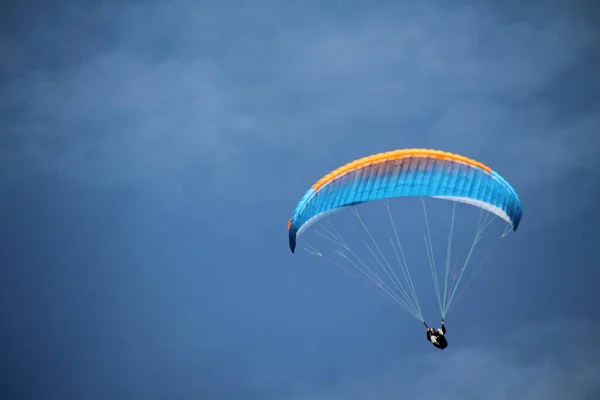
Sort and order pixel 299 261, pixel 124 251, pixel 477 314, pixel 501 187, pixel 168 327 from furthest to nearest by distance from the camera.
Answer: pixel 124 251 < pixel 168 327 < pixel 299 261 < pixel 477 314 < pixel 501 187

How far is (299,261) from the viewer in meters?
56.8

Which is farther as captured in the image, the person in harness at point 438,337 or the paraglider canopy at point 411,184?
the paraglider canopy at point 411,184

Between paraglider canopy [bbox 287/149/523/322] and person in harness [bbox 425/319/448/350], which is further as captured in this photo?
paraglider canopy [bbox 287/149/523/322]

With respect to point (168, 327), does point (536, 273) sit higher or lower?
lower

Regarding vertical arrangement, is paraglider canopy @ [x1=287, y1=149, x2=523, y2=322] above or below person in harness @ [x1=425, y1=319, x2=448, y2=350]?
above

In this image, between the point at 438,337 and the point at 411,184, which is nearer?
the point at 438,337

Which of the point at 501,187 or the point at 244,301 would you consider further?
the point at 244,301

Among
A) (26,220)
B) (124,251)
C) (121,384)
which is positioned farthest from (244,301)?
(26,220)

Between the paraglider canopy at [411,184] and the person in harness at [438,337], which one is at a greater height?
the paraglider canopy at [411,184]

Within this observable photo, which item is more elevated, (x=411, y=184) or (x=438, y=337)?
(x=411, y=184)

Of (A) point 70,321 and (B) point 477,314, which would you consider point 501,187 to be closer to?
(B) point 477,314

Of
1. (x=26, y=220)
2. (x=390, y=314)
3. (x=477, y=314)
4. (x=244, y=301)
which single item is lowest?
(x=477, y=314)

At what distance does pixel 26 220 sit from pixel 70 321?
47.3 ft

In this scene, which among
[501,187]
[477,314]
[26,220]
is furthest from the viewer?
[26,220]
